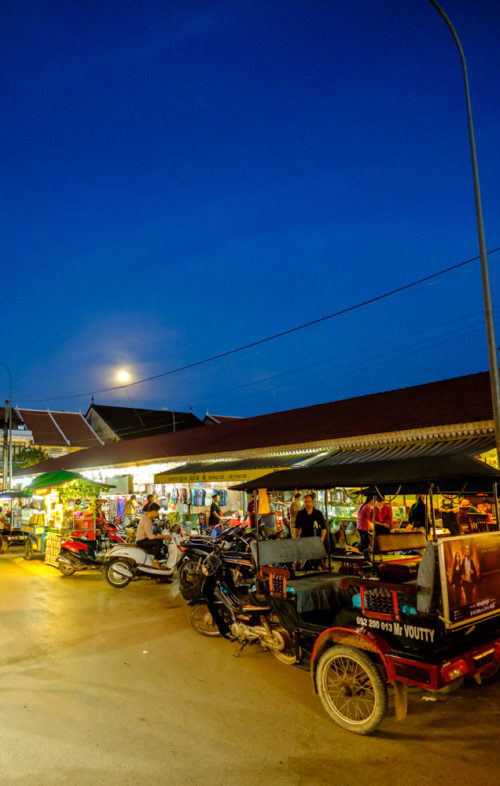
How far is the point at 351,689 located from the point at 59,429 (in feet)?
143

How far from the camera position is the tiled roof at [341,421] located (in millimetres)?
12688

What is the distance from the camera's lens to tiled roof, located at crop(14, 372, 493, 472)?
12.7 metres

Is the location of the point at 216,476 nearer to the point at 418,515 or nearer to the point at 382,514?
the point at 382,514

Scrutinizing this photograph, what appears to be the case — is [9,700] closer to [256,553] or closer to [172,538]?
[256,553]

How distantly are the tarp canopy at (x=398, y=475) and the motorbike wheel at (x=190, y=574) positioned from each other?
2810 millimetres

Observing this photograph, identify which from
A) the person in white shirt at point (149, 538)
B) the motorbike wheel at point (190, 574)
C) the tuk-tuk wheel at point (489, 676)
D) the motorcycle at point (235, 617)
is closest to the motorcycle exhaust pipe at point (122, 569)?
the person in white shirt at point (149, 538)

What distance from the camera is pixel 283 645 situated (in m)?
5.89

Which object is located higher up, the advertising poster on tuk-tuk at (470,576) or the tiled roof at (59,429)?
the tiled roof at (59,429)

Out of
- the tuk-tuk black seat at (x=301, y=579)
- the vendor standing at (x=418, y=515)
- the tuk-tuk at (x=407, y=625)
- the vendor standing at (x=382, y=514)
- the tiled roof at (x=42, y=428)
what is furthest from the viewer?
the tiled roof at (x=42, y=428)

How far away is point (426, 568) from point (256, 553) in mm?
2745

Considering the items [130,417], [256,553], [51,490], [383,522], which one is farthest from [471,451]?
[130,417]

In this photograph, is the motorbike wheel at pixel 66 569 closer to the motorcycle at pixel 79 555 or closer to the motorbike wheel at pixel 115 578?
the motorcycle at pixel 79 555

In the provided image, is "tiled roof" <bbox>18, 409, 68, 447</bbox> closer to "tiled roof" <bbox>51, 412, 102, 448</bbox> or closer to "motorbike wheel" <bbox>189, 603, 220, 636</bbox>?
"tiled roof" <bbox>51, 412, 102, 448</bbox>

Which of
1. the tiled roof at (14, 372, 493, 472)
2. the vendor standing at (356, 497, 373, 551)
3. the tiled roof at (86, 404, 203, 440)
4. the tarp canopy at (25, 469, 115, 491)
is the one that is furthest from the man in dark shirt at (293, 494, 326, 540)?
the tiled roof at (86, 404, 203, 440)
